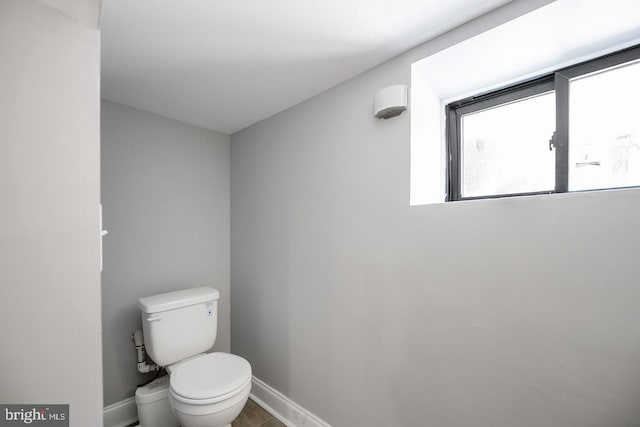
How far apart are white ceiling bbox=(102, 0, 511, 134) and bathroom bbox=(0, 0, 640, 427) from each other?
0.19ft

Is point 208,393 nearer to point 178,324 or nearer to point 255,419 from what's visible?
point 178,324

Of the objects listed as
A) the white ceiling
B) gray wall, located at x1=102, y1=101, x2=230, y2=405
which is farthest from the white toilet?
the white ceiling

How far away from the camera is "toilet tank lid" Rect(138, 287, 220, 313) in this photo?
1739 millimetres

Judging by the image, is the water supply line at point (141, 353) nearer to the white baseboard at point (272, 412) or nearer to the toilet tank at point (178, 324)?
the toilet tank at point (178, 324)

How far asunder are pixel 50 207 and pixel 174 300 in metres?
1.10

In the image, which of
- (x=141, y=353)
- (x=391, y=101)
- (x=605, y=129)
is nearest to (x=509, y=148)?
(x=605, y=129)

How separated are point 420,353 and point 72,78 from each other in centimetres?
177

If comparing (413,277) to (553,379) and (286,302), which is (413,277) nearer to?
(553,379)

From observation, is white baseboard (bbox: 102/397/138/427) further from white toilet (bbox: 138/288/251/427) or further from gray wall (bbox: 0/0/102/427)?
gray wall (bbox: 0/0/102/427)

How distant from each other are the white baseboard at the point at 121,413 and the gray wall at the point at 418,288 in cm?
88

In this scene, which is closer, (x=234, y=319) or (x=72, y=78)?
(x=72, y=78)

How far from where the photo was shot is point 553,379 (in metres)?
0.96

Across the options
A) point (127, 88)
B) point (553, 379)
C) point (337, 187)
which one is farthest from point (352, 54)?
point (553, 379)

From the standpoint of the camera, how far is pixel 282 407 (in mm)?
1908
